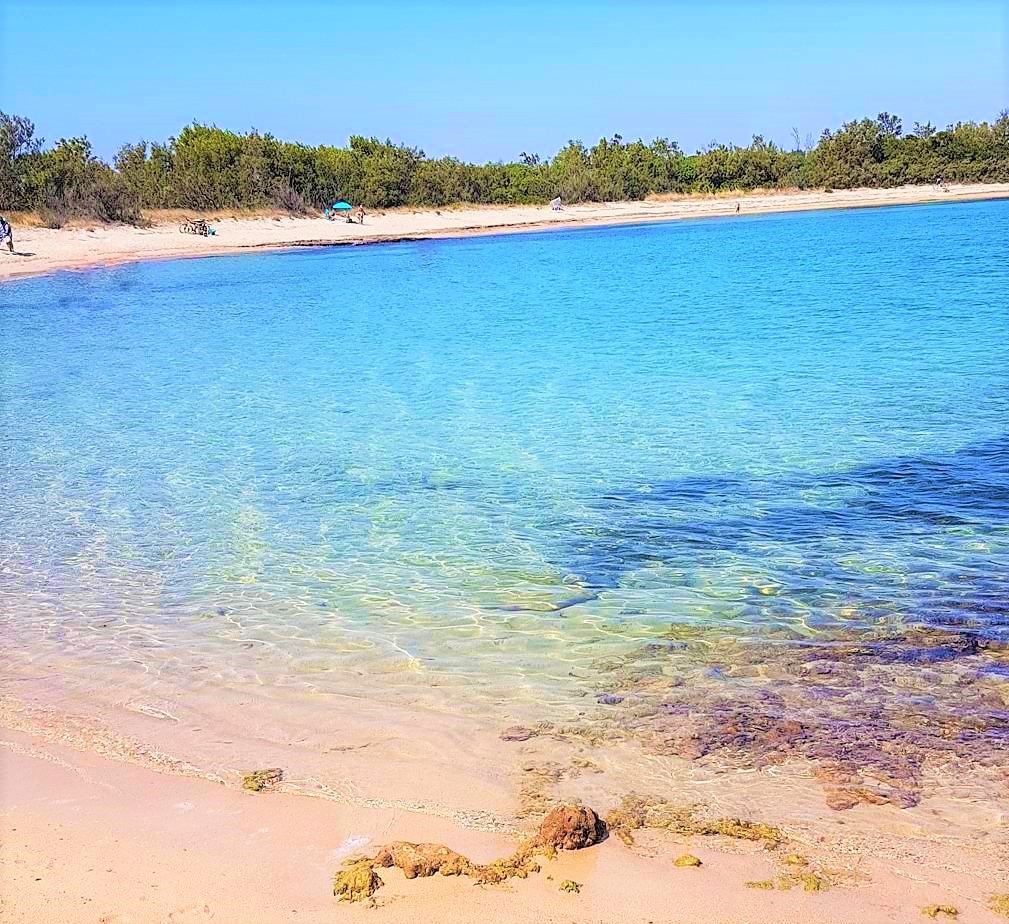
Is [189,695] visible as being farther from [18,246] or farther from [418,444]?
[18,246]

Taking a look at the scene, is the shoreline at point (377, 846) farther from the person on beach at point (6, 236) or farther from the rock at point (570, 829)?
the person on beach at point (6, 236)

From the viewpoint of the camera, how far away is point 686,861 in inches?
130

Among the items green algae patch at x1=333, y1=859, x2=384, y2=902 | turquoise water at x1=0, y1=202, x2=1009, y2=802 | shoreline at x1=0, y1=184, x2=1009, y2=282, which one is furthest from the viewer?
shoreline at x1=0, y1=184, x2=1009, y2=282

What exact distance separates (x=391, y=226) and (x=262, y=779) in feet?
180

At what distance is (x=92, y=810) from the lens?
12.2 feet

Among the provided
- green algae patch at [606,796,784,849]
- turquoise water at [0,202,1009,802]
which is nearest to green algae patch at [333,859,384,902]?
green algae patch at [606,796,784,849]

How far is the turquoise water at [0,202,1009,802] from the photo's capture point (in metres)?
4.89

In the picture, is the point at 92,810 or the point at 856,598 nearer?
the point at 92,810

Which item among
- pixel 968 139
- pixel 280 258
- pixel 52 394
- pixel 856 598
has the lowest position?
pixel 856 598

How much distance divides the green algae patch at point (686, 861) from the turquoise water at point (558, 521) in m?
0.83

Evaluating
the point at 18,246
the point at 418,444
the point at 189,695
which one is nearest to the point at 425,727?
the point at 189,695

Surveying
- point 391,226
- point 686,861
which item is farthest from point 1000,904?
point 391,226

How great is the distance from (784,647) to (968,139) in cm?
8514

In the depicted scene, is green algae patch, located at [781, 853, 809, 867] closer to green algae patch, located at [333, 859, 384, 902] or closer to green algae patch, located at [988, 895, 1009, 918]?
green algae patch, located at [988, 895, 1009, 918]
